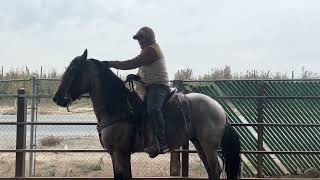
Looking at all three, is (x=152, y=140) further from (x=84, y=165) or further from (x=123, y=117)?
(x=84, y=165)

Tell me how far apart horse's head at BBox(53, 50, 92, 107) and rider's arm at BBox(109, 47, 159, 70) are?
45 cm

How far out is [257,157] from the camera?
10.0m

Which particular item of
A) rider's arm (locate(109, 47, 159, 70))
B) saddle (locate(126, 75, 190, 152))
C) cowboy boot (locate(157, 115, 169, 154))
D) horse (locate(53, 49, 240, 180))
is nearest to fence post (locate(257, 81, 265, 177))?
horse (locate(53, 49, 240, 180))

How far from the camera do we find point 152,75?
717cm

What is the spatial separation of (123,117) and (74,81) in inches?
34.4

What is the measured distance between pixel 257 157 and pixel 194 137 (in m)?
2.84

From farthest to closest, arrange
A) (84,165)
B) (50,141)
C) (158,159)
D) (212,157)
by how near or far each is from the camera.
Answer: (50,141)
(158,159)
(84,165)
(212,157)

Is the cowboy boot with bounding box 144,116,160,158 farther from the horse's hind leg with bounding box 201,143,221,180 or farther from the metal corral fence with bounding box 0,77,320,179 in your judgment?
the metal corral fence with bounding box 0,77,320,179

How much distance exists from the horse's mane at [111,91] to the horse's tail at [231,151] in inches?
67.5

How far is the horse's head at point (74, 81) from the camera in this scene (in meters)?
6.97

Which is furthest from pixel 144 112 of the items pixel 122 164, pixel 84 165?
pixel 84 165

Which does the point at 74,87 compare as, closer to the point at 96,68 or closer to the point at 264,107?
the point at 96,68

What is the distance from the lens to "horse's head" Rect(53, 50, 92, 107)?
274 inches

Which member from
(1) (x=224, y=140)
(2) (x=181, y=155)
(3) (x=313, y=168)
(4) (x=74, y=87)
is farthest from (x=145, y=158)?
(4) (x=74, y=87)
